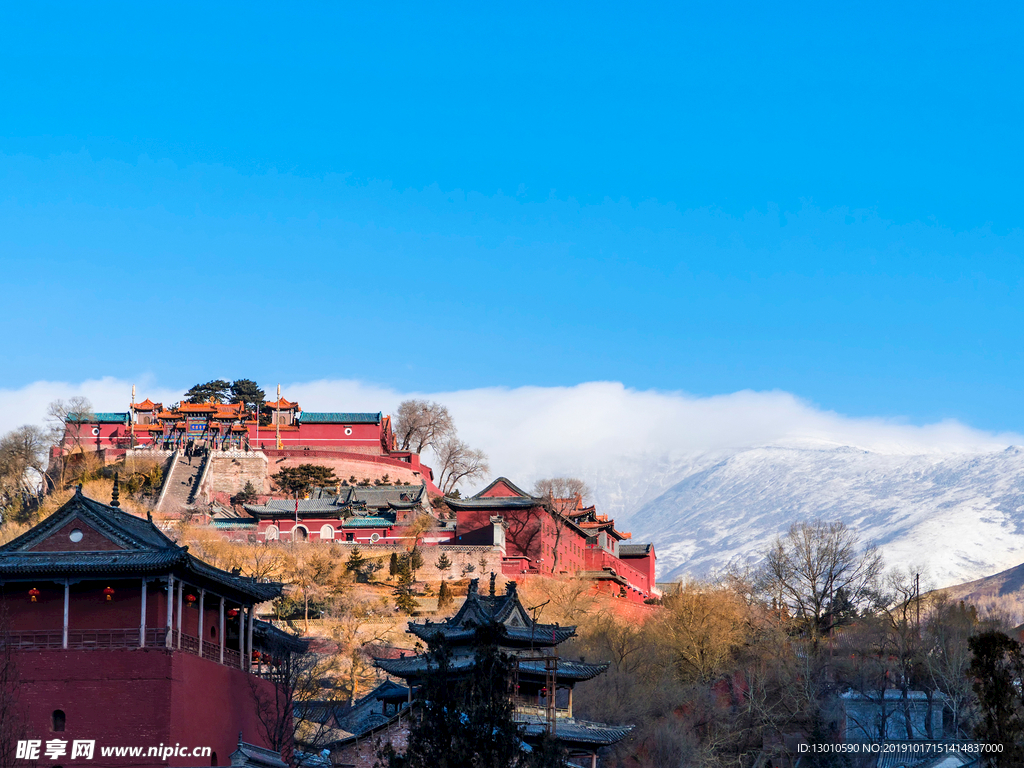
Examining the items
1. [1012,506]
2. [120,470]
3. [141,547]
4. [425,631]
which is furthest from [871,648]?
[1012,506]

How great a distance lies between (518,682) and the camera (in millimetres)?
39094

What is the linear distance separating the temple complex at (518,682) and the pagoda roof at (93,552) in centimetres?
695

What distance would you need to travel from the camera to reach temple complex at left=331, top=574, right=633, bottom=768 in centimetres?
3875

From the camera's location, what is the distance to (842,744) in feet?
171

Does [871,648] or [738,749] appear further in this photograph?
[871,648]

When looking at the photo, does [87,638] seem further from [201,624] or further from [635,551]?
[635,551]

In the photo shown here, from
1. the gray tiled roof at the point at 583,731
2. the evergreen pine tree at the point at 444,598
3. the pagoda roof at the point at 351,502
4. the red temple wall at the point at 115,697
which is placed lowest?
the gray tiled roof at the point at 583,731

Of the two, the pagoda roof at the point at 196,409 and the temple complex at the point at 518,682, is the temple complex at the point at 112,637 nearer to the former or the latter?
the temple complex at the point at 518,682

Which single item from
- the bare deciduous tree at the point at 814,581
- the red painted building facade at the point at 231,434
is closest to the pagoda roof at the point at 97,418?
the red painted building facade at the point at 231,434

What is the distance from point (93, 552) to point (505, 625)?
1194 centimetres

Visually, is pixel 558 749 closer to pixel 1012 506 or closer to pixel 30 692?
pixel 30 692

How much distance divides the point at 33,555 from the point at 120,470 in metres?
51.2

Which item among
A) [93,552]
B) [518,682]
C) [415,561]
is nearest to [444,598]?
[415,561]

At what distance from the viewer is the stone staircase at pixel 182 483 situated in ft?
261
